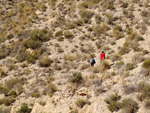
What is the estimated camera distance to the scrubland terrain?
919 cm

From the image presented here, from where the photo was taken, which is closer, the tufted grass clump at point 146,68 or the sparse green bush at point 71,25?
the tufted grass clump at point 146,68

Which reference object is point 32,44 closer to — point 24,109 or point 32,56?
point 32,56

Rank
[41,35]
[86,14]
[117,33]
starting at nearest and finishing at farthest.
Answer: [117,33] → [41,35] → [86,14]

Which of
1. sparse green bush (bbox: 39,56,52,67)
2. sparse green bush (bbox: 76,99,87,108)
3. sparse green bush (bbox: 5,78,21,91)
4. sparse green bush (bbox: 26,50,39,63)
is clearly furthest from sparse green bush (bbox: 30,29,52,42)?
sparse green bush (bbox: 76,99,87,108)

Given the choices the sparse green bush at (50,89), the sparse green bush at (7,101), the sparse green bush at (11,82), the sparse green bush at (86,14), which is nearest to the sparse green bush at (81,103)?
the sparse green bush at (50,89)

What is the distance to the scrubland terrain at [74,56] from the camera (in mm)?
9188

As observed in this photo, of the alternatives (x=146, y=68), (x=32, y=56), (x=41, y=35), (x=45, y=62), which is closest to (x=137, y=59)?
(x=146, y=68)

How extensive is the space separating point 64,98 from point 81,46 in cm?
827

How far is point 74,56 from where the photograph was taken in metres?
15.8

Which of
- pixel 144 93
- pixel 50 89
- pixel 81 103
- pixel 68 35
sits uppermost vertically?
pixel 144 93

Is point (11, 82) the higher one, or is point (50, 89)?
point (50, 89)

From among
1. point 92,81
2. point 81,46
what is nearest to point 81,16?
point 81,46

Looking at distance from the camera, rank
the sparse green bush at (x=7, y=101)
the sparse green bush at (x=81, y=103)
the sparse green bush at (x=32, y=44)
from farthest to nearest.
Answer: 1. the sparse green bush at (x=32, y=44)
2. the sparse green bush at (x=7, y=101)
3. the sparse green bush at (x=81, y=103)

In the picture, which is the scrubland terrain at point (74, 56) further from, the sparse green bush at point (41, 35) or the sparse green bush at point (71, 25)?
the sparse green bush at point (71, 25)
